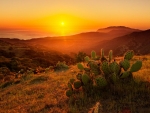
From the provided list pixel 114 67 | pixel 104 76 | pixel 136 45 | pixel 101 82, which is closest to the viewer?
pixel 101 82

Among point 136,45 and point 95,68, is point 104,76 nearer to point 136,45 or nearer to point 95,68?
point 95,68

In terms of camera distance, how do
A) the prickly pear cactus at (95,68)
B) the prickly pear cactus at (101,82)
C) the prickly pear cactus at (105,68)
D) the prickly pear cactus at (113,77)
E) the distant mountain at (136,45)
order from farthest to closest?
1. the distant mountain at (136,45)
2. the prickly pear cactus at (95,68)
3. the prickly pear cactus at (105,68)
4. the prickly pear cactus at (113,77)
5. the prickly pear cactus at (101,82)

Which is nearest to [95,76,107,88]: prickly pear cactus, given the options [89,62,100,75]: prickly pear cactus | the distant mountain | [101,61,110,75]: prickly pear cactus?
[101,61,110,75]: prickly pear cactus

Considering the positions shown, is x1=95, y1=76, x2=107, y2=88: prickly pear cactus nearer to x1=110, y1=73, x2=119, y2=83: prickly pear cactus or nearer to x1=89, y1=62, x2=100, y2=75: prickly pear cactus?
x1=110, y1=73, x2=119, y2=83: prickly pear cactus

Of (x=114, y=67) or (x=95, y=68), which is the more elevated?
(x=114, y=67)

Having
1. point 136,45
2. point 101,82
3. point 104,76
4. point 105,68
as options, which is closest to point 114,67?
point 105,68

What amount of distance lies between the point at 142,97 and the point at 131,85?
2.81 ft

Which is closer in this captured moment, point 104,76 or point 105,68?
point 105,68

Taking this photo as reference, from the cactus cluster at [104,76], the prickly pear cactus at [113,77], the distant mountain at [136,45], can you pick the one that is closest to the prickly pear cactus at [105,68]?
the cactus cluster at [104,76]

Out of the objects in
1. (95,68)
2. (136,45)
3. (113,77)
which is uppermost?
(95,68)

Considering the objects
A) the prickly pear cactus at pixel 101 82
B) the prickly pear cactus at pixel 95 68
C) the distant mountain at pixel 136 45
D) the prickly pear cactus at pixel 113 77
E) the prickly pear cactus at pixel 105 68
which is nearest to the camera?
the prickly pear cactus at pixel 101 82

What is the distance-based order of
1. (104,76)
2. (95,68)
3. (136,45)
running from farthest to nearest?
(136,45)
(95,68)
(104,76)

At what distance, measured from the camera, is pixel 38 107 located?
6.35 meters

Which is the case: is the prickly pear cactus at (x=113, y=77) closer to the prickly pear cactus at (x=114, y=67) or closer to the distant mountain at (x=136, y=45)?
the prickly pear cactus at (x=114, y=67)
